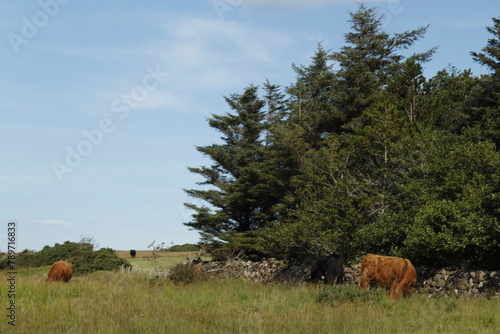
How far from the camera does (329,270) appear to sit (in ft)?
71.8

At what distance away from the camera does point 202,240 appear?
137 feet

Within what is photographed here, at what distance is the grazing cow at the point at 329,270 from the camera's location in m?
21.8

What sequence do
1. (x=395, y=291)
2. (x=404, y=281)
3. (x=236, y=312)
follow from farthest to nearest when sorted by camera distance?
(x=404, y=281), (x=395, y=291), (x=236, y=312)

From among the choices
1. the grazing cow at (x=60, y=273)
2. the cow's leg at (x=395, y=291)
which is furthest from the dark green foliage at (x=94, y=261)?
the cow's leg at (x=395, y=291)

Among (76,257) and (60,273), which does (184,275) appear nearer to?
(60,273)

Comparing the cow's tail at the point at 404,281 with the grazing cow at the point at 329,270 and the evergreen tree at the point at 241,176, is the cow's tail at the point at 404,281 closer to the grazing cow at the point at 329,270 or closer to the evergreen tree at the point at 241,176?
the grazing cow at the point at 329,270

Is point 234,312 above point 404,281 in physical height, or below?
below

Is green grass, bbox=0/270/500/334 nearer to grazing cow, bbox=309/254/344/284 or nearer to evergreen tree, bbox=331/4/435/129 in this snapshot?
grazing cow, bbox=309/254/344/284

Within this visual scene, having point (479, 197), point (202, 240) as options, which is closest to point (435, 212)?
point (479, 197)

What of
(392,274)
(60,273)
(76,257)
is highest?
(76,257)

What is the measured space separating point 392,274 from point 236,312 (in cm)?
646

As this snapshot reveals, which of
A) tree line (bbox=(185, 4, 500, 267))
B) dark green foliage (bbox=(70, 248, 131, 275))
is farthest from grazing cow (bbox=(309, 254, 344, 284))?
dark green foliage (bbox=(70, 248, 131, 275))

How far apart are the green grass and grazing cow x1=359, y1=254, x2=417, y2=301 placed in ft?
1.55

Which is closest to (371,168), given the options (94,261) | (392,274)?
(392,274)
